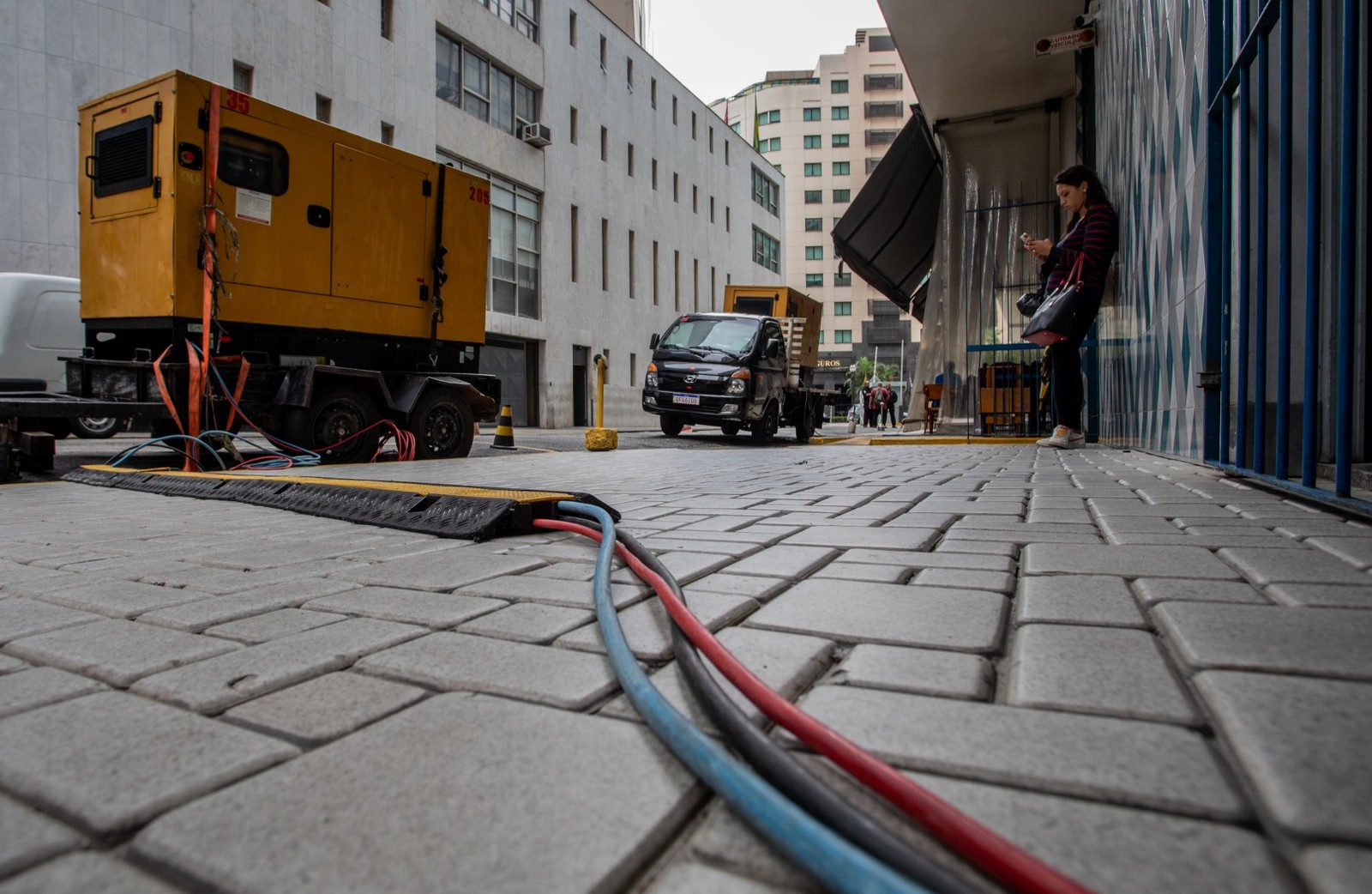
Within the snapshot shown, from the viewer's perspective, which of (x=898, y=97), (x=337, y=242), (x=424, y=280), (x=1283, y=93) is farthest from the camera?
(x=898, y=97)

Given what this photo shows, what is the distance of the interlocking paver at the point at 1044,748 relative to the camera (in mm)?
936

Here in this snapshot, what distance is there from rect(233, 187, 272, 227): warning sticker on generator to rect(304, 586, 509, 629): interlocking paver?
20.9 feet

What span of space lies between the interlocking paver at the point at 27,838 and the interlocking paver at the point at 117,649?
0.49 metres

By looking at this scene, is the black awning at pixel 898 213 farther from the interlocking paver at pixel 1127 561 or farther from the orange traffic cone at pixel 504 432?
the interlocking paver at pixel 1127 561

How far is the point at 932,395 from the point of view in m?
16.9

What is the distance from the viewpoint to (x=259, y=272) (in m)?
7.34

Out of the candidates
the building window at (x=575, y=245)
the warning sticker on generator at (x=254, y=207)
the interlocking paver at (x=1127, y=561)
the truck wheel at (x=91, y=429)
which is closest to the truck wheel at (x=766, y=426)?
the warning sticker on generator at (x=254, y=207)

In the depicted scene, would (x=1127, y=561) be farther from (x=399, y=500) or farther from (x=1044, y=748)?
(x=399, y=500)

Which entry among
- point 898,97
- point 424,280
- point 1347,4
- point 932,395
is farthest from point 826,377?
point 1347,4

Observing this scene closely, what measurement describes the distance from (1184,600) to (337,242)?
26.0 ft

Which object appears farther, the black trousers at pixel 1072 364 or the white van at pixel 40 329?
the white van at pixel 40 329

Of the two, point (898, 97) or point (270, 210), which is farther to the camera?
point (898, 97)

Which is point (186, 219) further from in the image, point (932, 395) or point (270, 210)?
point (932, 395)

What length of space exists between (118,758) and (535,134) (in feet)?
87.2
